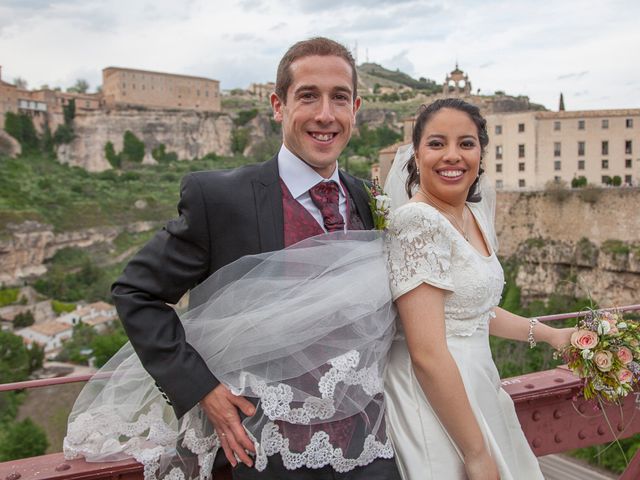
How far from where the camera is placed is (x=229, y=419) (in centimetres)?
162

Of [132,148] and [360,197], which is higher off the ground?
[132,148]

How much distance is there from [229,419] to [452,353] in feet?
2.45

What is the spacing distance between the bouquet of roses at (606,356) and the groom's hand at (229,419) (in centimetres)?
126

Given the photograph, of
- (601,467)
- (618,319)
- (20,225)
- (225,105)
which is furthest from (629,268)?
(225,105)

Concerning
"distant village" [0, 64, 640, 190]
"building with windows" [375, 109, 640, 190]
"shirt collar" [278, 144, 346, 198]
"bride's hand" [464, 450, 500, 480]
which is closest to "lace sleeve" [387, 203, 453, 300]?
"shirt collar" [278, 144, 346, 198]

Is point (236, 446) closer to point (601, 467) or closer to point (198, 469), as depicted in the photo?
point (198, 469)

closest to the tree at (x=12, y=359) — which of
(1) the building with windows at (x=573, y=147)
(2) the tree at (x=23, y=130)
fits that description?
(1) the building with windows at (x=573, y=147)

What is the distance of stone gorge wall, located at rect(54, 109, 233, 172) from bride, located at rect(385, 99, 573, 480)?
2518 inches

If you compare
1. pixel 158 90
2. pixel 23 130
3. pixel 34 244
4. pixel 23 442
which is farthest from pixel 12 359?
pixel 158 90

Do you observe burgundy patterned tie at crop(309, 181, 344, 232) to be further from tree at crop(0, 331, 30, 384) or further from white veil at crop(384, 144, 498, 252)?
tree at crop(0, 331, 30, 384)

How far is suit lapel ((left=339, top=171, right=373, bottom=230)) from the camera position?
6.64 feet

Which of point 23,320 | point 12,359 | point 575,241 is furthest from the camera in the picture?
point 23,320

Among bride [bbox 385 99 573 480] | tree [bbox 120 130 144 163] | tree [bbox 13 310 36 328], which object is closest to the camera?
bride [bbox 385 99 573 480]

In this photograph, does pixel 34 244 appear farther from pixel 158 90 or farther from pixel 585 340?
pixel 585 340
